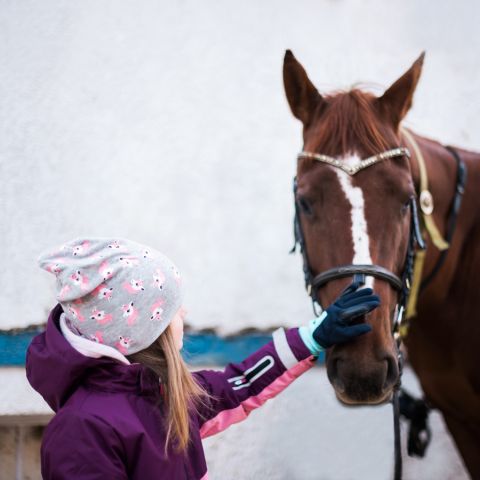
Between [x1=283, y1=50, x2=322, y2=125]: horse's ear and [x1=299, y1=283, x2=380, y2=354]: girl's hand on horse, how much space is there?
674mm

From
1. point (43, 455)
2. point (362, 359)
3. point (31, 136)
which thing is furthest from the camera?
point (31, 136)

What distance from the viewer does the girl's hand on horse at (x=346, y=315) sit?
53.9 inches

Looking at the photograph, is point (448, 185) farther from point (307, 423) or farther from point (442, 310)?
point (307, 423)

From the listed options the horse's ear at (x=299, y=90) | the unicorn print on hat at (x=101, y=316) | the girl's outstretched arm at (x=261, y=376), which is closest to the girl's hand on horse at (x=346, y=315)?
the girl's outstretched arm at (x=261, y=376)

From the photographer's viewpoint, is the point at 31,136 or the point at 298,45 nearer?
the point at 31,136

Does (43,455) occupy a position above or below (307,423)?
above

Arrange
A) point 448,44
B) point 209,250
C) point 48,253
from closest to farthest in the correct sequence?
point 48,253
point 209,250
point 448,44

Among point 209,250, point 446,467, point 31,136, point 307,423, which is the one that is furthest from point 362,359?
point 446,467

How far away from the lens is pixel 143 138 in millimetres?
2572

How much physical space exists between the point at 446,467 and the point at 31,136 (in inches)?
103

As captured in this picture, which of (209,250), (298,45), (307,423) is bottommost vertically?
(307,423)

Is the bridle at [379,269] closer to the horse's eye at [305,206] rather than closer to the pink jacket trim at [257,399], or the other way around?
the horse's eye at [305,206]

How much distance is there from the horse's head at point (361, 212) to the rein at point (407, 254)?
2cm

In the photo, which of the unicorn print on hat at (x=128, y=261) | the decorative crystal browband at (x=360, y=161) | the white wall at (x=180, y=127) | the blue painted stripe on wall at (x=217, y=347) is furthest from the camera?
the blue painted stripe on wall at (x=217, y=347)
